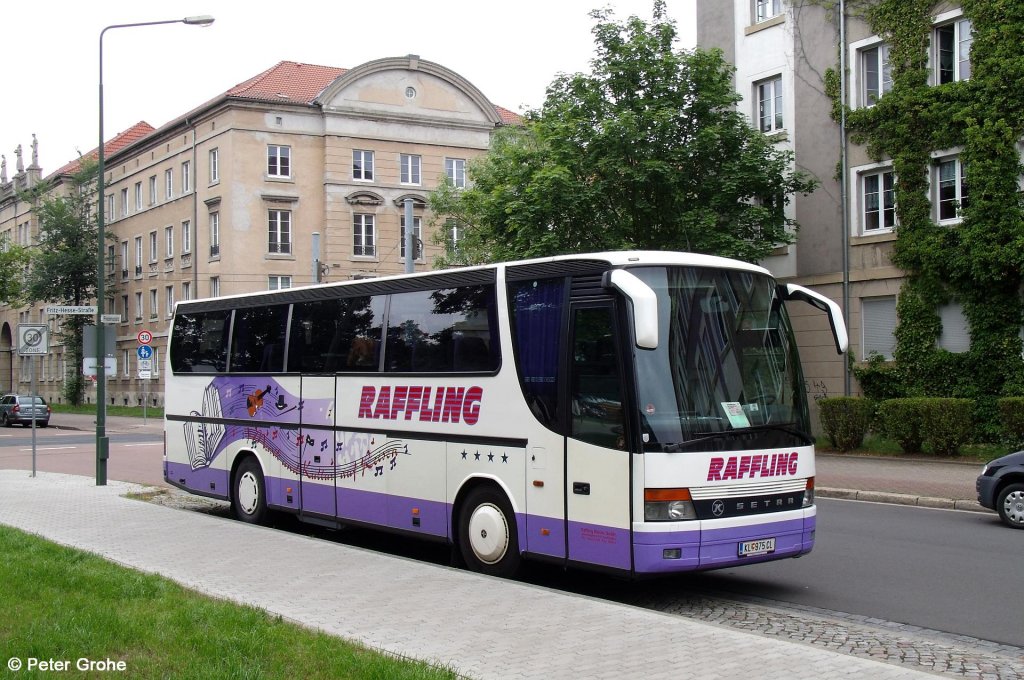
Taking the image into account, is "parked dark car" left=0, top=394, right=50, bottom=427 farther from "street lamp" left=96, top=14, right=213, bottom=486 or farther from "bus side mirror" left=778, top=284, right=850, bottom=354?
"bus side mirror" left=778, top=284, right=850, bottom=354

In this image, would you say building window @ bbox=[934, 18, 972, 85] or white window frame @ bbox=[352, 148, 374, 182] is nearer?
building window @ bbox=[934, 18, 972, 85]

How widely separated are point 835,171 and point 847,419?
7.36m

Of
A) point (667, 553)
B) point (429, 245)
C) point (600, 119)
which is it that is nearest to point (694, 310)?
point (667, 553)

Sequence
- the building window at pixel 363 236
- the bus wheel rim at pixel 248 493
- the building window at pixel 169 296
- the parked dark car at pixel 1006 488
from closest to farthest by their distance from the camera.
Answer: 1. the parked dark car at pixel 1006 488
2. the bus wheel rim at pixel 248 493
3. the building window at pixel 363 236
4. the building window at pixel 169 296

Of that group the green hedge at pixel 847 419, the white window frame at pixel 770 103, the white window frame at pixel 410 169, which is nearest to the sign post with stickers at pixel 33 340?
the green hedge at pixel 847 419

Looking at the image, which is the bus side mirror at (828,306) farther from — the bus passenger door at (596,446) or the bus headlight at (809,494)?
the bus passenger door at (596,446)

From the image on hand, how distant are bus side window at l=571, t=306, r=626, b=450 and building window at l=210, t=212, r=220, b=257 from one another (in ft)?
168

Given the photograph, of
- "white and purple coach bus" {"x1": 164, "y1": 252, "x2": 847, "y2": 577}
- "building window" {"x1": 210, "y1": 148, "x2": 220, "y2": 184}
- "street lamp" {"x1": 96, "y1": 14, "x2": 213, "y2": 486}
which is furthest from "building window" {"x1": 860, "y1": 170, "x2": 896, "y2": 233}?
"building window" {"x1": 210, "y1": 148, "x2": 220, "y2": 184}

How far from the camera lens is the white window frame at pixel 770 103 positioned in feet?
97.7

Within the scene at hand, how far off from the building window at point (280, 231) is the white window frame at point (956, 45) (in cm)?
3928

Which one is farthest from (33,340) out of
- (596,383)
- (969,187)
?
(969,187)

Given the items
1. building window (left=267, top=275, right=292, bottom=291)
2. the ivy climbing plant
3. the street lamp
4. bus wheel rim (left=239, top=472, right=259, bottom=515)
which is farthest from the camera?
building window (left=267, top=275, right=292, bottom=291)

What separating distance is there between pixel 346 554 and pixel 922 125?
19.9 meters

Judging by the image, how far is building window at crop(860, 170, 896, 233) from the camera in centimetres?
2669
